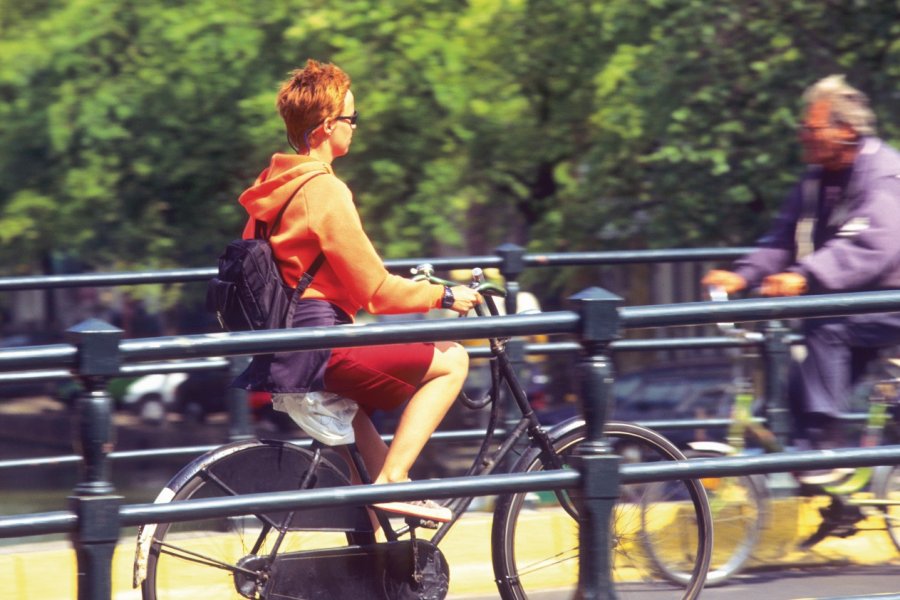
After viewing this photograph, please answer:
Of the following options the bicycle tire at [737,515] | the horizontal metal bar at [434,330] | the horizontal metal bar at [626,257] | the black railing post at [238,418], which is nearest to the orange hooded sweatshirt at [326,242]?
the horizontal metal bar at [434,330]

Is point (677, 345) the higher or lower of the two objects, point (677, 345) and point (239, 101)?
the lower

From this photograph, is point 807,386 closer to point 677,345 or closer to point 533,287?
point 677,345

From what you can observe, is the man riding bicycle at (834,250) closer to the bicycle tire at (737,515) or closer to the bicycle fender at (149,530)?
the bicycle tire at (737,515)

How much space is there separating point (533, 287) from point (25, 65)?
5.58m

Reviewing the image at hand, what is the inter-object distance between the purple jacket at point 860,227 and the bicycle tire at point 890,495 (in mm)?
733

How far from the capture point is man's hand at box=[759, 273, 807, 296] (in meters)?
5.43

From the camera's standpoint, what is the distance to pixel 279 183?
4.25m

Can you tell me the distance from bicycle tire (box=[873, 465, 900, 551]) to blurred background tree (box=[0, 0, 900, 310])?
26.4 ft

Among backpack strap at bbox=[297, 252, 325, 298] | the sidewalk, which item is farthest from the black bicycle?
the sidewalk

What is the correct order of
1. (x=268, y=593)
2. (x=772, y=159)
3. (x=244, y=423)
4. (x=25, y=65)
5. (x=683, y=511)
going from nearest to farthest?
(x=268, y=593) < (x=683, y=511) < (x=244, y=423) < (x=772, y=159) < (x=25, y=65)

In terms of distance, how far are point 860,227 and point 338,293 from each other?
215 cm

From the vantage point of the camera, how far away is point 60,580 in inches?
214

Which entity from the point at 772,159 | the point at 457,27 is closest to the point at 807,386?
the point at 772,159

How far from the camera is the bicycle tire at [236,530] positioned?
4211 millimetres
